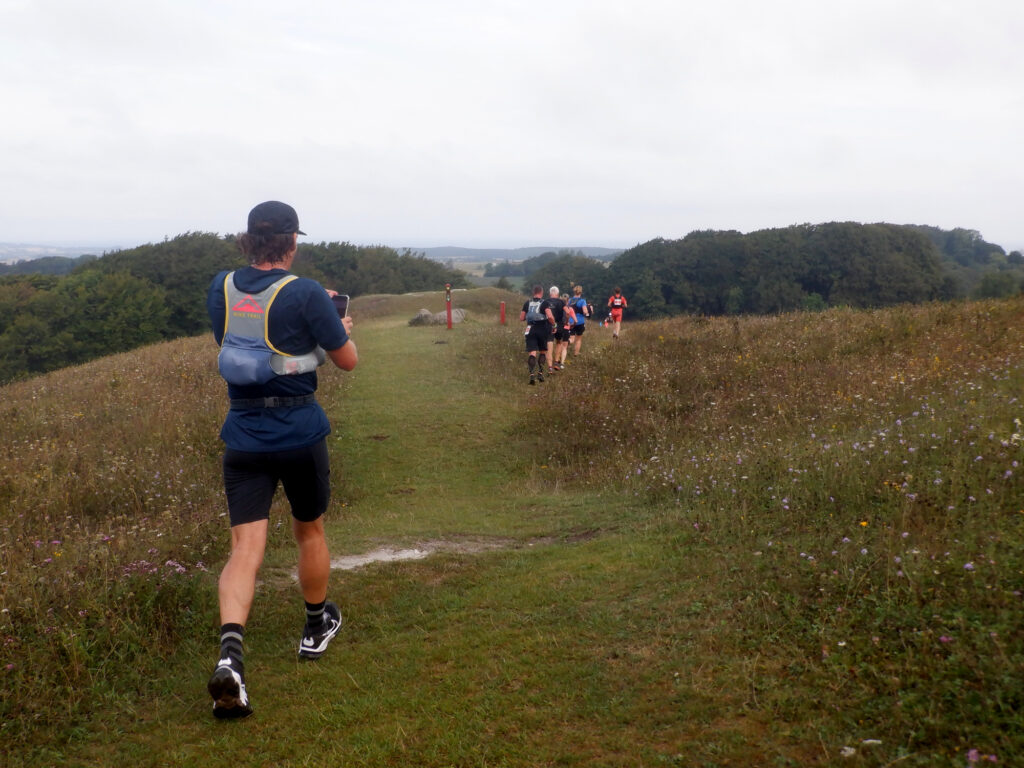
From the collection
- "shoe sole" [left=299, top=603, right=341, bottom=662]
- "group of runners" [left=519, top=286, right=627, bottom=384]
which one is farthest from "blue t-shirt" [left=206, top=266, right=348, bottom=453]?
"group of runners" [left=519, top=286, right=627, bottom=384]

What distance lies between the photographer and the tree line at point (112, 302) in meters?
52.8

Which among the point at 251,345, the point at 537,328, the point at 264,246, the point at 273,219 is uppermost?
the point at 273,219

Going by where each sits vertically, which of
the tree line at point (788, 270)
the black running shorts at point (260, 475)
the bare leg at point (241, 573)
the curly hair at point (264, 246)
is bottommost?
the bare leg at point (241, 573)

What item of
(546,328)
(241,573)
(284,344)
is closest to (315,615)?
(241,573)

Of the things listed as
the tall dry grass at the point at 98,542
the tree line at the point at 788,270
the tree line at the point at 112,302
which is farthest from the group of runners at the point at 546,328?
the tree line at the point at 788,270

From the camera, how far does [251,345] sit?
3471mm

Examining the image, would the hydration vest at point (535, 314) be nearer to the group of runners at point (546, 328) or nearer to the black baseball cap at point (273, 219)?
the group of runners at point (546, 328)

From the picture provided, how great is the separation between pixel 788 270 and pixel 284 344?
61.0m

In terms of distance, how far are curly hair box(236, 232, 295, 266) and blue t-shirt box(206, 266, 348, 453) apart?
79 millimetres

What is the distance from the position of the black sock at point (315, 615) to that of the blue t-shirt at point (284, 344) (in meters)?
1.05

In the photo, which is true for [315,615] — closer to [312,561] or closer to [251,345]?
[312,561]

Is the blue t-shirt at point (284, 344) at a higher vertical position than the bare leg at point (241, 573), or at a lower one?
higher

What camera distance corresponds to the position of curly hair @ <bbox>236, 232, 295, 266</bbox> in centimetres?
360

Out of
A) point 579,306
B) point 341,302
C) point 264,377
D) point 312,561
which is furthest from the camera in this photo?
point 579,306
